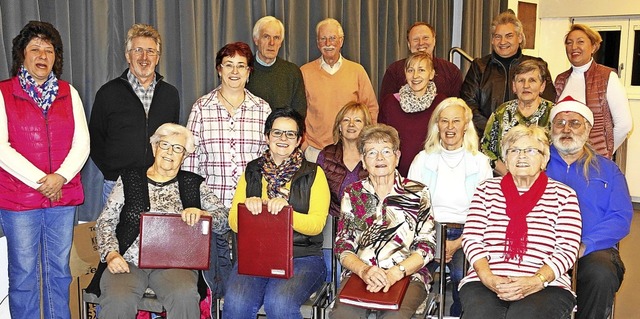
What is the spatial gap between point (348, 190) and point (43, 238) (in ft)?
5.31

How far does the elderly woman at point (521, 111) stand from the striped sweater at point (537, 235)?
0.83 metres

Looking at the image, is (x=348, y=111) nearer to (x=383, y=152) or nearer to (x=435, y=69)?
(x=383, y=152)

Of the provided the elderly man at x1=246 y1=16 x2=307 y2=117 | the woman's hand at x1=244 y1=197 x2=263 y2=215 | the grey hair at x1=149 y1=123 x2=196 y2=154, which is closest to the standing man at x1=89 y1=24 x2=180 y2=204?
the grey hair at x1=149 y1=123 x2=196 y2=154

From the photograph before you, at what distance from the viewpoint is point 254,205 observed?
303 centimetres

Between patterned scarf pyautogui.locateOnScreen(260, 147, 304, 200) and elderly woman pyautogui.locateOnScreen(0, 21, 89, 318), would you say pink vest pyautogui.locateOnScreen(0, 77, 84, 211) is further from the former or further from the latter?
patterned scarf pyautogui.locateOnScreen(260, 147, 304, 200)

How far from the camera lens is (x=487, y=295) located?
2846mm

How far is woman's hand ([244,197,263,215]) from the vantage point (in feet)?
9.91

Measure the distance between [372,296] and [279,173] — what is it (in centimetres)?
78

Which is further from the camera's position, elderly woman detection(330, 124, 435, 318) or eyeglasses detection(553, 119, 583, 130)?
eyeglasses detection(553, 119, 583, 130)

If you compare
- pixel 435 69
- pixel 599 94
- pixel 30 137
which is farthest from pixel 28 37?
pixel 599 94

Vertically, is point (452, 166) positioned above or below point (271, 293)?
above

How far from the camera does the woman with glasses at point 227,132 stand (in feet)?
11.6

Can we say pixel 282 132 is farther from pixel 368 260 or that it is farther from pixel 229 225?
pixel 368 260

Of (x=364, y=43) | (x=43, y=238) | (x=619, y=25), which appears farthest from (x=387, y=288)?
(x=619, y=25)
